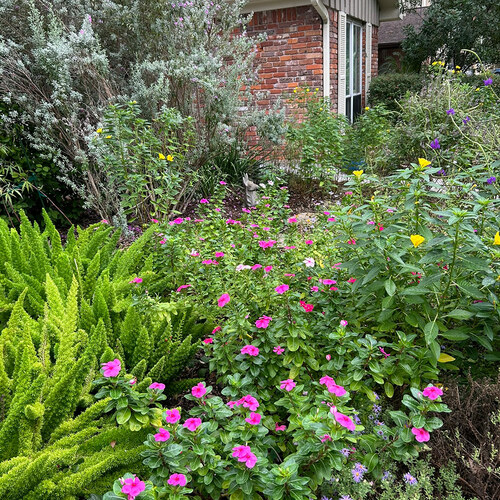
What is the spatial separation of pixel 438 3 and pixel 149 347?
13.5 m

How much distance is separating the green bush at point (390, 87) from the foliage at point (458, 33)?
1.86 meters

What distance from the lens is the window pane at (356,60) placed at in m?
9.85

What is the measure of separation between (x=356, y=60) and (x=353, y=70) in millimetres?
435

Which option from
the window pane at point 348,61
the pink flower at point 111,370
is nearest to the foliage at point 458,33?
the window pane at point 348,61

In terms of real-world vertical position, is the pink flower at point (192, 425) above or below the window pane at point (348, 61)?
below

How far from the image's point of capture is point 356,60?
33.1ft

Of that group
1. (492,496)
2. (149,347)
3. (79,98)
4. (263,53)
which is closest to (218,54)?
(79,98)

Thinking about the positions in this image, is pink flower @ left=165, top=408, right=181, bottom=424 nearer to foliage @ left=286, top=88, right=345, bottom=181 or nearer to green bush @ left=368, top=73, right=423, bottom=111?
foliage @ left=286, top=88, right=345, bottom=181

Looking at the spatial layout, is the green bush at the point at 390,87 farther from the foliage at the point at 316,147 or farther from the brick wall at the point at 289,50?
the foliage at the point at 316,147

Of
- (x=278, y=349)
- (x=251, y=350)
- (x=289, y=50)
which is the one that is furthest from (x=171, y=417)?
(x=289, y=50)

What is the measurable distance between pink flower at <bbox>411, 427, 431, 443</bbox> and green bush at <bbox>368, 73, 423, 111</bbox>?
996 cm

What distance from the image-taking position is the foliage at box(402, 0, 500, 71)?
1154cm

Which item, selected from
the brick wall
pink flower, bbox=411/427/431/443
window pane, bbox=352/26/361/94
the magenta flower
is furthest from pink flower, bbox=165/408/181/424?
window pane, bbox=352/26/361/94

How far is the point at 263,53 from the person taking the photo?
788 centimetres
